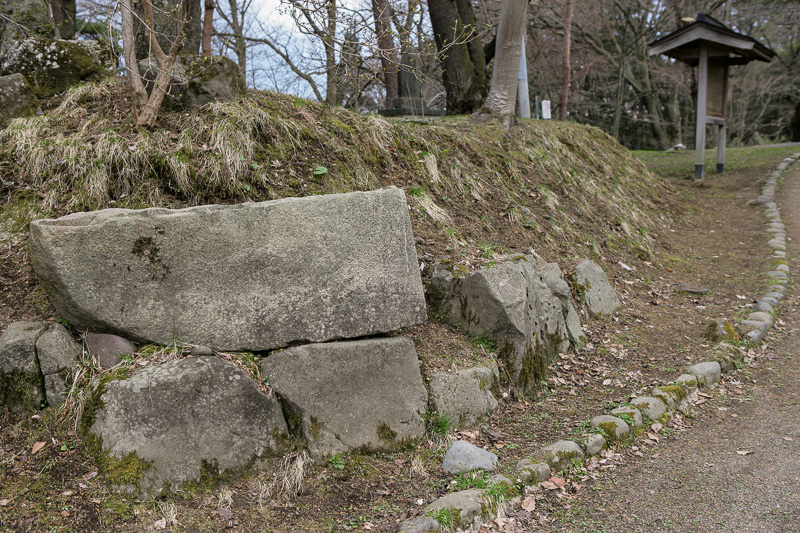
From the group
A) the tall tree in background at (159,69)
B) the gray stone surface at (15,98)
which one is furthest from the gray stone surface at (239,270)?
the gray stone surface at (15,98)

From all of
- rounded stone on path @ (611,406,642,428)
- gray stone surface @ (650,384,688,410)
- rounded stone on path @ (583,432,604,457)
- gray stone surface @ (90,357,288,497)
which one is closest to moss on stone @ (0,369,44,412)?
gray stone surface @ (90,357,288,497)

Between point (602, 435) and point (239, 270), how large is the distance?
2.59 metres

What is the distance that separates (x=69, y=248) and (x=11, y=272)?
105cm

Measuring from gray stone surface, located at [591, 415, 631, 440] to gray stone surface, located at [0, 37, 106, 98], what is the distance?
5.22m

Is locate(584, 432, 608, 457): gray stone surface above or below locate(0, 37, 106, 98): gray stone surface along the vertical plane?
below

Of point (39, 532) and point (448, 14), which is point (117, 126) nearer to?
point (39, 532)

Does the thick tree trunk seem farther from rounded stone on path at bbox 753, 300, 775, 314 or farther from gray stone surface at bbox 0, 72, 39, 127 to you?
rounded stone on path at bbox 753, 300, 775, 314

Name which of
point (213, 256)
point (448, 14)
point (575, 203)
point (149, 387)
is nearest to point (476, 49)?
point (448, 14)

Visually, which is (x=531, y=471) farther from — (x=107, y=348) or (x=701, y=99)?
(x=701, y=99)

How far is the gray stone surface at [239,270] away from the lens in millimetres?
3127

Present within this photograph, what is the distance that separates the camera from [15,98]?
185 inches

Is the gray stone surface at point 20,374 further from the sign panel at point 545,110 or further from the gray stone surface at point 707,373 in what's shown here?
the sign panel at point 545,110

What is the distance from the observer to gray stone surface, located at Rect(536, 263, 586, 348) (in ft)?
17.2

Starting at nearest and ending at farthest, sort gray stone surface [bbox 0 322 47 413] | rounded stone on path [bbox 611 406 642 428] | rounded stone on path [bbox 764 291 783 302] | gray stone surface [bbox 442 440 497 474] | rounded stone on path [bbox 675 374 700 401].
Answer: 1. gray stone surface [bbox 0 322 47 413]
2. gray stone surface [bbox 442 440 497 474]
3. rounded stone on path [bbox 611 406 642 428]
4. rounded stone on path [bbox 675 374 700 401]
5. rounded stone on path [bbox 764 291 783 302]
